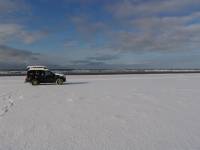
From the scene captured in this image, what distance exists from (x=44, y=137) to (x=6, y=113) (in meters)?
3.99

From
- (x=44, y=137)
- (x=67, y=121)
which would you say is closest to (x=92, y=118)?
(x=67, y=121)

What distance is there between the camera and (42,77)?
27.2 meters

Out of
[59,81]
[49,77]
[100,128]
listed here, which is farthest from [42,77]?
[100,128]

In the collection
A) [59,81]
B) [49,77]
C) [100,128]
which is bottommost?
[100,128]

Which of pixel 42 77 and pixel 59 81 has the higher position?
pixel 42 77

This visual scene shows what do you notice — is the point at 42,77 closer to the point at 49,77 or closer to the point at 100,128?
the point at 49,77

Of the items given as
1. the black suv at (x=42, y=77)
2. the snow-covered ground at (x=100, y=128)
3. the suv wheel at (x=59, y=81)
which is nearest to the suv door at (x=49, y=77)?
the black suv at (x=42, y=77)

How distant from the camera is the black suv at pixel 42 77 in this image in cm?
2698

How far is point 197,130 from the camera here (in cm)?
759

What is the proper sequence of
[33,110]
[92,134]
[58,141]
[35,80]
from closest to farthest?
[58,141]
[92,134]
[33,110]
[35,80]

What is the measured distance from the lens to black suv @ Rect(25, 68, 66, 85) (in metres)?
27.0

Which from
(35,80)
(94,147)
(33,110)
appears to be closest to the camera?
(94,147)

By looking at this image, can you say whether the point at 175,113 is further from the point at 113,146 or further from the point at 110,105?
the point at 113,146

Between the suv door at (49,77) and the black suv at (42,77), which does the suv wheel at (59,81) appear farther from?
the suv door at (49,77)
